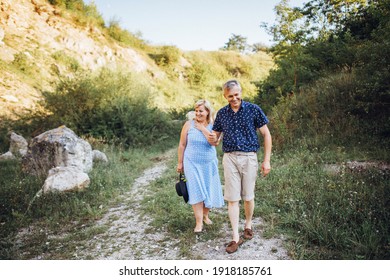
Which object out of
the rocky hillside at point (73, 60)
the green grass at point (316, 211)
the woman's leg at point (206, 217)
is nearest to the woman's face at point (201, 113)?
the woman's leg at point (206, 217)

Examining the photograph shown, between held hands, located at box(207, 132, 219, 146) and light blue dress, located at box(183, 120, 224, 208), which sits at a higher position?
held hands, located at box(207, 132, 219, 146)

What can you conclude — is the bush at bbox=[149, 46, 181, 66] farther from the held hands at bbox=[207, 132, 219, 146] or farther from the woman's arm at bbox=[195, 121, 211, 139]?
the held hands at bbox=[207, 132, 219, 146]

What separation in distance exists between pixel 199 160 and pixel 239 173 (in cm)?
71

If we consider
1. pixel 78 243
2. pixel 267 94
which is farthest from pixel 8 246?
pixel 267 94

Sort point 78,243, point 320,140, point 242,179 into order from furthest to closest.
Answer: point 320,140, point 78,243, point 242,179

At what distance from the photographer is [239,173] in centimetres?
367

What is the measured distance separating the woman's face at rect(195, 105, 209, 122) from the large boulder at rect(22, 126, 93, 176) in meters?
4.64

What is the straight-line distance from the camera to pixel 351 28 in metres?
12.3

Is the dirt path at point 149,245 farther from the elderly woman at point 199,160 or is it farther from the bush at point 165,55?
the bush at point 165,55

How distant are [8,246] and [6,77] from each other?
11.0m

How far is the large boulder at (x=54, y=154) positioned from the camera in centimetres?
740

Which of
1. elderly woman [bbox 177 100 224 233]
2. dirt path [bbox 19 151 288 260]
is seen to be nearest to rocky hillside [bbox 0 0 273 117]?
dirt path [bbox 19 151 288 260]

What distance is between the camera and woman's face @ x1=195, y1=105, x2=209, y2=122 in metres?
4.01
